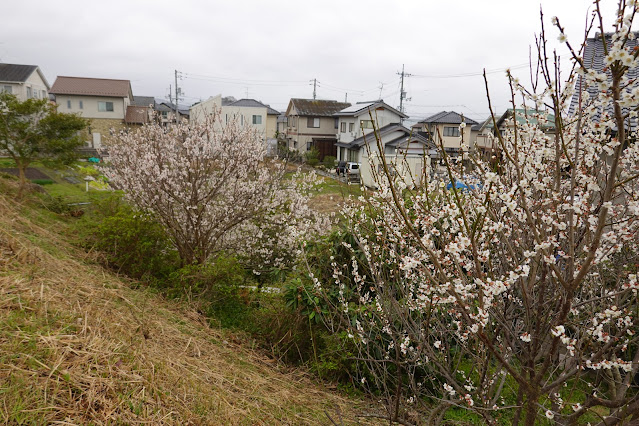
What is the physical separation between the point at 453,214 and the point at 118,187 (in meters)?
10.7

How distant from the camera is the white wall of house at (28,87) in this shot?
1350 inches

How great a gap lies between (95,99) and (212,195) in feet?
114

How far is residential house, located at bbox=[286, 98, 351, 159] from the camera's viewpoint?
37906 mm

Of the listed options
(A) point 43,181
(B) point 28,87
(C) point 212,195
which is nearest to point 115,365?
(C) point 212,195

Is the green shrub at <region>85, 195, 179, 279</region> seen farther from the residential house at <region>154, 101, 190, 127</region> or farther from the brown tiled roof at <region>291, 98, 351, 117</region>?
the brown tiled roof at <region>291, 98, 351, 117</region>

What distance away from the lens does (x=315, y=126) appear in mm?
38500

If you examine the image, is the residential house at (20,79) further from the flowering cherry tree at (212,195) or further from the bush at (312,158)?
the flowering cherry tree at (212,195)

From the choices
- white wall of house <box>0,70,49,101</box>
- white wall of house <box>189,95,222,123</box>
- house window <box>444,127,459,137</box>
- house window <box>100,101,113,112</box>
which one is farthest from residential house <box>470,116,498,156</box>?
white wall of house <box>0,70,49,101</box>

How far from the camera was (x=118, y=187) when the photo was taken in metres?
11.1

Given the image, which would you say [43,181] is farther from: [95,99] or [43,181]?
[95,99]

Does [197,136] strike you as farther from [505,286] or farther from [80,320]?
[505,286]

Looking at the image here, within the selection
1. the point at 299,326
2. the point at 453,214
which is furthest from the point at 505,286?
the point at 299,326

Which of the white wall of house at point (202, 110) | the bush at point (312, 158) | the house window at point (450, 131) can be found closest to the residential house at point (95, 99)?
the white wall of house at point (202, 110)

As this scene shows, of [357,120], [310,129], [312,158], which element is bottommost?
[312,158]
